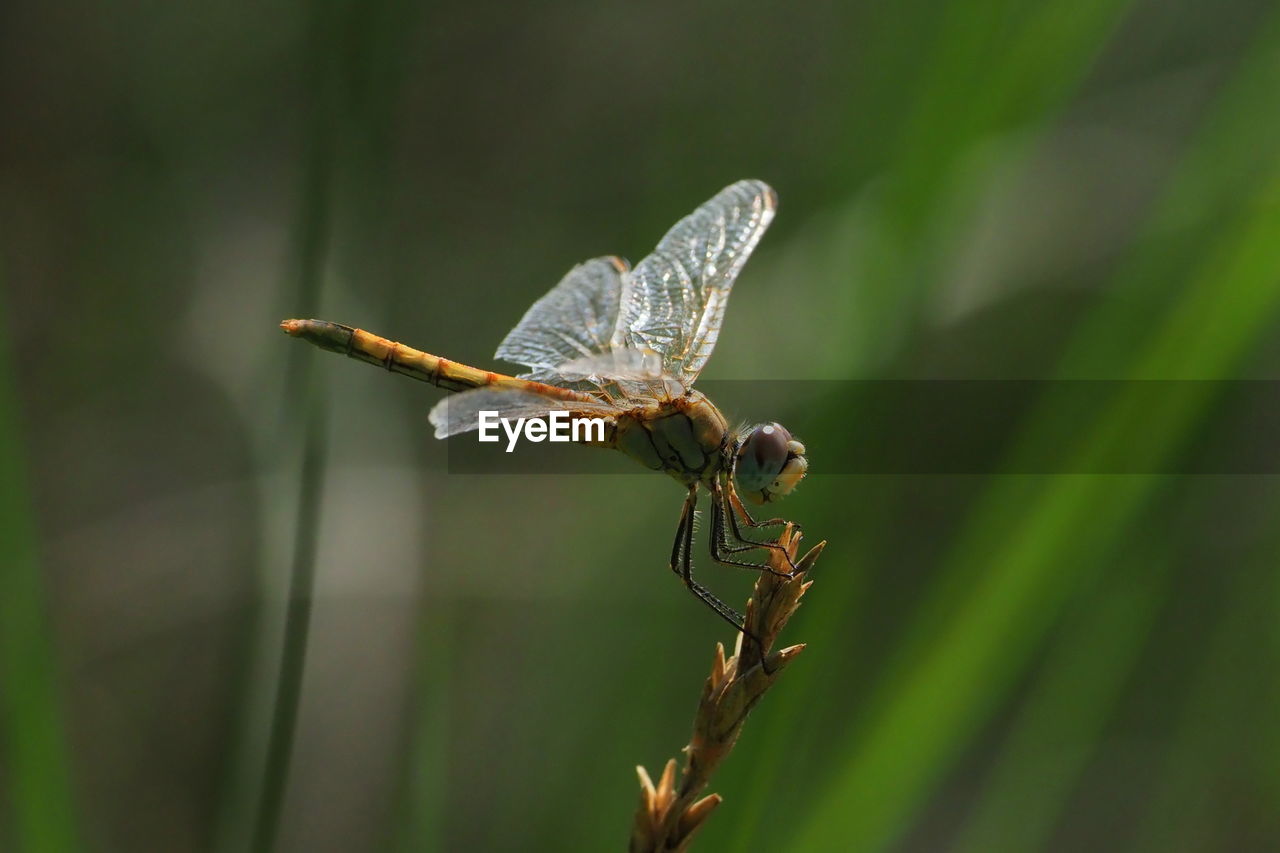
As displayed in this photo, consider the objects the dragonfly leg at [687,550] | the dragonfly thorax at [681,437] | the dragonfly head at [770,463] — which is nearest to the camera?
the dragonfly head at [770,463]

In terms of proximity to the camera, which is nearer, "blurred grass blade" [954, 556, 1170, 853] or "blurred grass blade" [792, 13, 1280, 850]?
"blurred grass blade" [792, 13, 1280, 850]

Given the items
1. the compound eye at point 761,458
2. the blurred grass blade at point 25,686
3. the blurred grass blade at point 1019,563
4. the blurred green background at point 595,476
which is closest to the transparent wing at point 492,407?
the blurred green background at point 595,476

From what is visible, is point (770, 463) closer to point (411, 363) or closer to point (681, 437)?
point (681, 437)

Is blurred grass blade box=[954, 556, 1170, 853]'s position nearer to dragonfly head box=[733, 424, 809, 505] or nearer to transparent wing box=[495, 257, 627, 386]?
dragonfly head box=[733, 424, 809, 505]

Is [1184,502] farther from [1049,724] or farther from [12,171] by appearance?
[12,171]

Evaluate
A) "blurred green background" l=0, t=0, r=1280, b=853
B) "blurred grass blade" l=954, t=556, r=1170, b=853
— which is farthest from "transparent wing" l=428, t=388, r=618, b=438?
"blurred grass blade" l=954, t=556, r=1170, b=853

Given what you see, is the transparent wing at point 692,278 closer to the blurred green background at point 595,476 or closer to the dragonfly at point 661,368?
the dragonfly at point 661,368

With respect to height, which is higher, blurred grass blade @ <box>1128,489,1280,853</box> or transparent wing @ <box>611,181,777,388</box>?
transparent wing @ <box>611,181,777,388</box>
